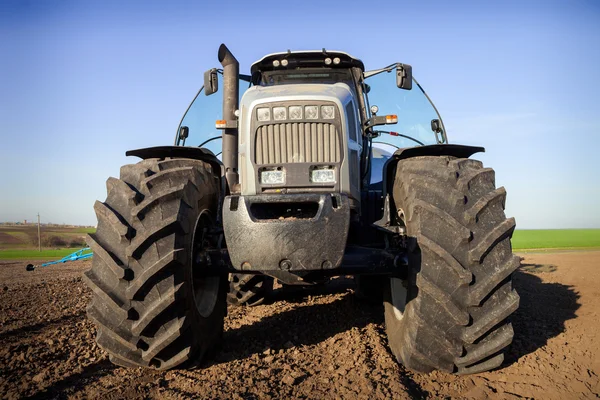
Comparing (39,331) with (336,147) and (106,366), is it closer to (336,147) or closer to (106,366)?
(106,366)

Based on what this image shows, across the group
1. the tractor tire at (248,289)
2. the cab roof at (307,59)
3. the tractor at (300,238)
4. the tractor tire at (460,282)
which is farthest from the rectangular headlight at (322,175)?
the tractor tire at (248,289)

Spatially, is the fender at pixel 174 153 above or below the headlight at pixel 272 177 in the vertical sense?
above

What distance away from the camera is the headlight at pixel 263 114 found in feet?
13.2

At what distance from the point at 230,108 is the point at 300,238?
239 cm

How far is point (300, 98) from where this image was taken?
158 inches

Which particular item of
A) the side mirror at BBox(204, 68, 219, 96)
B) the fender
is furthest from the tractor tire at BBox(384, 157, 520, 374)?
the side mirror at BBox(204, 68, 219, 96)

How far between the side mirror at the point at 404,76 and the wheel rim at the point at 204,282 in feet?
8.02

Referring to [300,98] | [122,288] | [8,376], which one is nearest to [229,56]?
[300,98]

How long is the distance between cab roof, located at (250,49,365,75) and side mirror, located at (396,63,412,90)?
54 cm

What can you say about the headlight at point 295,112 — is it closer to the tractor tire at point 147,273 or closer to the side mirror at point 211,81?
the tractor tire at point 147,273

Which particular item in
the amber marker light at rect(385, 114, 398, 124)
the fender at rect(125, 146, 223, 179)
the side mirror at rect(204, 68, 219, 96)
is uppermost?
the side mirror at rect(204, 68, 219, 96)

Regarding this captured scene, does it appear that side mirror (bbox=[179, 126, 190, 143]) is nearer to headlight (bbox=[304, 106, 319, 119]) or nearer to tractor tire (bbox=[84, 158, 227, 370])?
tractor tire (bbox=[84, 158, 227, 370])

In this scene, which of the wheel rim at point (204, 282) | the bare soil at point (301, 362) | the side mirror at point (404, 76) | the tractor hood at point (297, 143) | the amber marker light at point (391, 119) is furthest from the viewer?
the side mirror at point (404, 76)

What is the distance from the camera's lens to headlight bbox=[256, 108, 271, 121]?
13.2 feet
